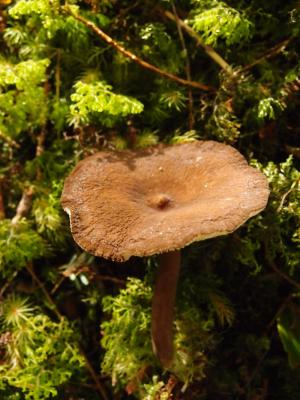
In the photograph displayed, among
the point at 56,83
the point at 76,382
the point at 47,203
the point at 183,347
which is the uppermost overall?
the point at 56,83

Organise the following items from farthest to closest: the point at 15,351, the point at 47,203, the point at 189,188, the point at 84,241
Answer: the point at 47,203
the point at 15,351
the point at 189,188
the point at 84,241

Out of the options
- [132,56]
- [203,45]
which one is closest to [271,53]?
[203,45]

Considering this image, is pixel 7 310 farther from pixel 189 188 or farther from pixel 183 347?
pixel 189 188

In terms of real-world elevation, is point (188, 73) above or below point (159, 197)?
above

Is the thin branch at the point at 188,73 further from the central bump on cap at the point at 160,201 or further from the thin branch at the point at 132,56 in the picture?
the central bump on cap at the point at 160,201

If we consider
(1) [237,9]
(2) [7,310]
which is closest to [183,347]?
(2) [7,310]

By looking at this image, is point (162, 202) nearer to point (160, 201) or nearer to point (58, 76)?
point (160, 201)
